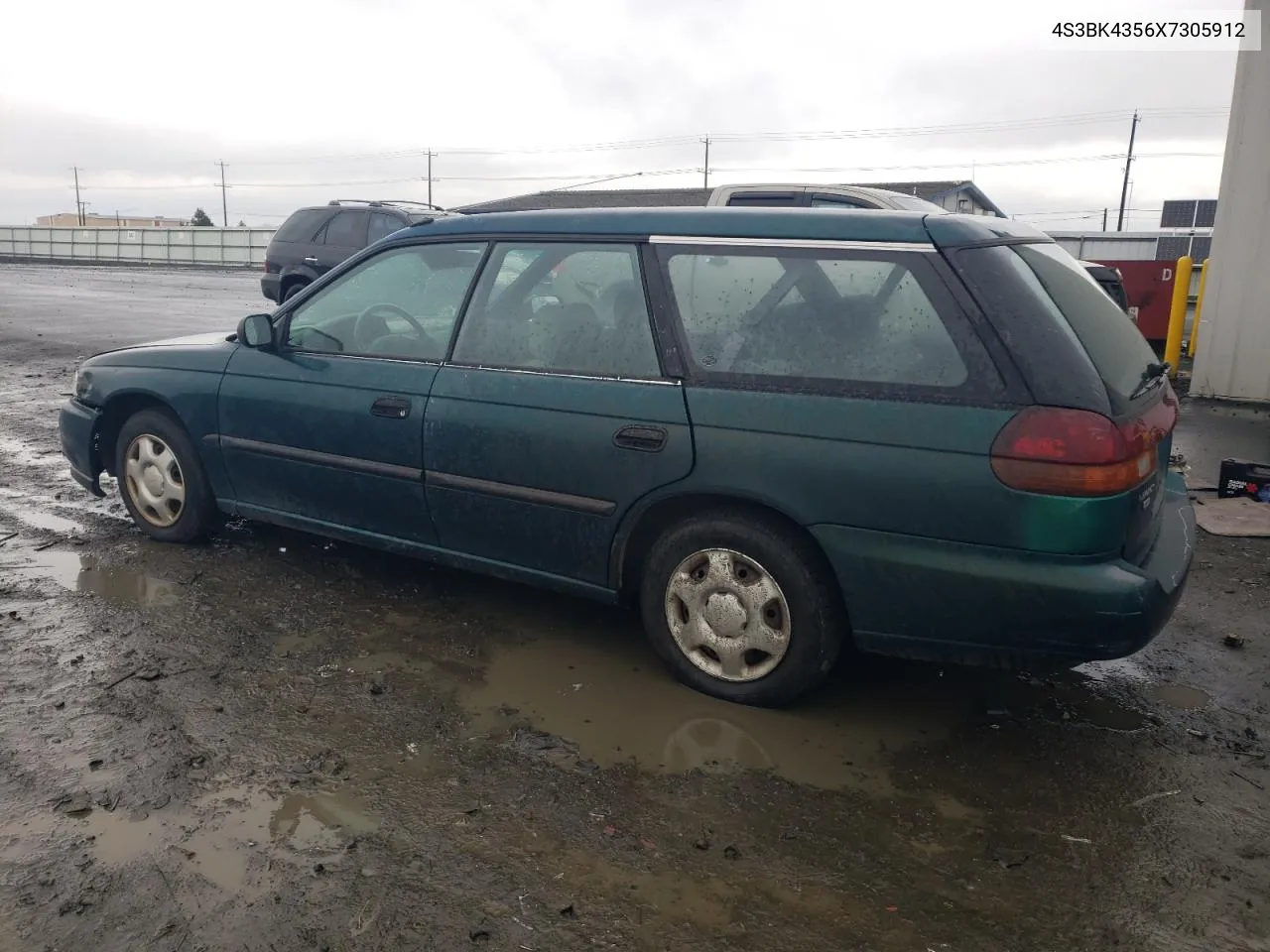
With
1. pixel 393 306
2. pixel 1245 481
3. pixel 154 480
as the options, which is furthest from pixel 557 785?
pixel 1245 481

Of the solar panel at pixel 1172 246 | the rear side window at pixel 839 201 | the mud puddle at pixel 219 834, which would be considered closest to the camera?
the mud puddle at pixel 219 834

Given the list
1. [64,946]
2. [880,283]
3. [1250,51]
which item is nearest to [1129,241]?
[1250,51]

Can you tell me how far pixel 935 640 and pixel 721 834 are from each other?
0.93 meters

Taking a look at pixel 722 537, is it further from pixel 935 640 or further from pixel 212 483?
pixel 212 483

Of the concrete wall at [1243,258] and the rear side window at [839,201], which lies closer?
the rear side window at [839,201]

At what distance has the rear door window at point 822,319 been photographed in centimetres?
315

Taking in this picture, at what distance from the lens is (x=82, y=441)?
519 centimetres

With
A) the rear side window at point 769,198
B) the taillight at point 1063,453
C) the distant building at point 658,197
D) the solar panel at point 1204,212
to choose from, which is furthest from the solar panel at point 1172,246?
the taillight at point 1063,453

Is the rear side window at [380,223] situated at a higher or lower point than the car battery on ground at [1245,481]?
higher

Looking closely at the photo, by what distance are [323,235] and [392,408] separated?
10.6 meters

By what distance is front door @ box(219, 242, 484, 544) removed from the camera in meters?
4.14

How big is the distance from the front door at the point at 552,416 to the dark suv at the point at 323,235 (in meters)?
9.97

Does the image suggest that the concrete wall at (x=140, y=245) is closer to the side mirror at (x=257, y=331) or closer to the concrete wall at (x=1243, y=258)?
the concrete wall at (x=1243, y=258)

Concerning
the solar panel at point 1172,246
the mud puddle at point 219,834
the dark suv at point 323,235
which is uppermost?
the solar panel at point 1172,246
